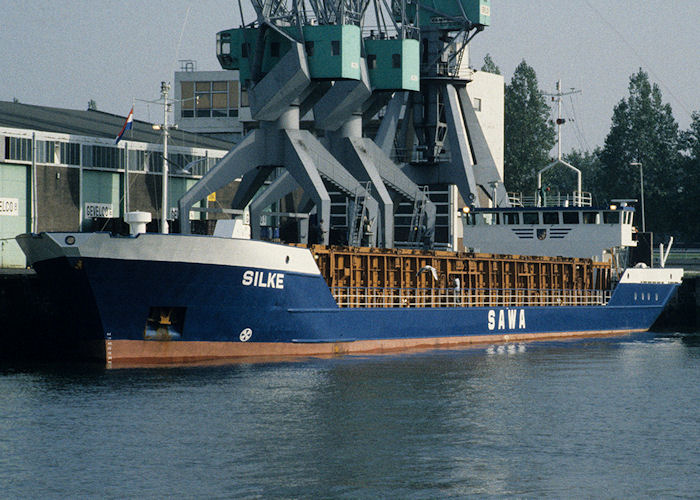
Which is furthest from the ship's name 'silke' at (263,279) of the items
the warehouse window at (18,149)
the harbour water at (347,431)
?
the warehouse window at (18,149)

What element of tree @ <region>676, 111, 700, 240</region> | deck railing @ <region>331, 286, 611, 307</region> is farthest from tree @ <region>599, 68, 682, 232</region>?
deck railing @ <region>331, 286, 611, 307</region>

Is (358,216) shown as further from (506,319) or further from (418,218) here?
(506,319)

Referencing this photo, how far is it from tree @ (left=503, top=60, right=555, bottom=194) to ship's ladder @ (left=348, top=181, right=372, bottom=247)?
69775mm

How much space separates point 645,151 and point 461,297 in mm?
66320

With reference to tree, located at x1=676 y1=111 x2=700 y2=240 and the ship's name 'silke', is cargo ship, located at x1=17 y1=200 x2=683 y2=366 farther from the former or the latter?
tree, located at x1=676 y1=111 x2=700 y2=240

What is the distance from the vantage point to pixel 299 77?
45.8m

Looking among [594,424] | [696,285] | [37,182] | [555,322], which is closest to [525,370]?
[594,424]

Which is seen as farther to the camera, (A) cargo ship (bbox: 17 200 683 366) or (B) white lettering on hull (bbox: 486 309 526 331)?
(B) white lettering on hull (bbox: 486 309 526 331)

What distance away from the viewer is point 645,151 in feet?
351

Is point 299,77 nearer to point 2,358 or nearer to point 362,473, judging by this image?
point 2,358

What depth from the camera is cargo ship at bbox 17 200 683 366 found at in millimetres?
33438

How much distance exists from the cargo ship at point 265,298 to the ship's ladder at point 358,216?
10.9ft

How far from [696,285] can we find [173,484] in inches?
2061

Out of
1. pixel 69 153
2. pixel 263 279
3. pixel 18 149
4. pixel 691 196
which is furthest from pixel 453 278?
pixel 691 196
